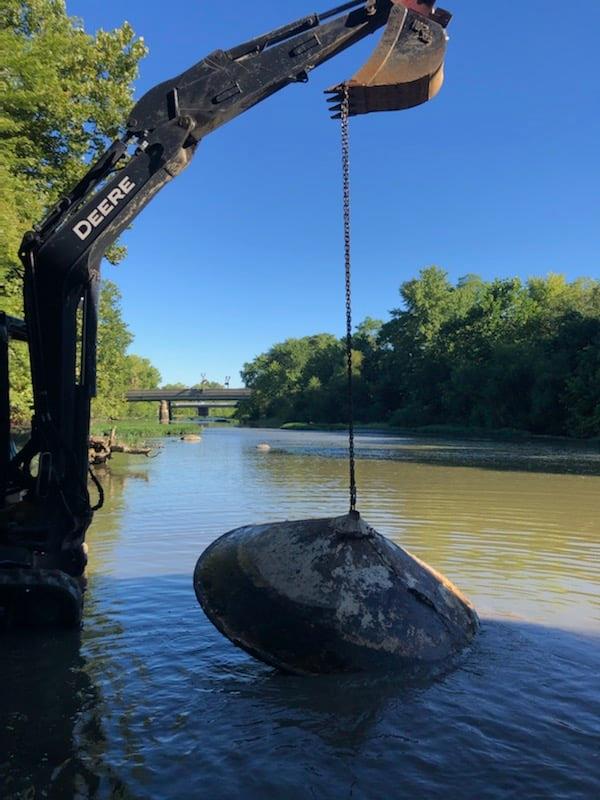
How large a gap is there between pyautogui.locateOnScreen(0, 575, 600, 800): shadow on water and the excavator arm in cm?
120

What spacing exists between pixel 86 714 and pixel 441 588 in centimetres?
278

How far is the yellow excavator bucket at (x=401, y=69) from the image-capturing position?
18.5ft

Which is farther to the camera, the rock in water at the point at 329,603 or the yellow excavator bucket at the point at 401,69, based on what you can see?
the yellow excavator bucket at the point at 401,69

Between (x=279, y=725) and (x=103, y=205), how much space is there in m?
4.46

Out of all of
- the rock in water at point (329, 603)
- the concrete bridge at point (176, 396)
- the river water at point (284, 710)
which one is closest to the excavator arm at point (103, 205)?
the river water at point (284, 710)

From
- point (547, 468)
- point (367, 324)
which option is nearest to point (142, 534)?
point (547, 468)

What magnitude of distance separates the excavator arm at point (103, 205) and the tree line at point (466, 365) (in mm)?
53611

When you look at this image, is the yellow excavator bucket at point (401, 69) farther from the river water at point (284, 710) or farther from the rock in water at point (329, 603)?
the river water at point (284, 710)

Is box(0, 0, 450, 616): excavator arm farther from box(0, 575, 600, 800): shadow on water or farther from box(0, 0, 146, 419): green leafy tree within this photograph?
box(0, 0, 146, 419): green leafy tree

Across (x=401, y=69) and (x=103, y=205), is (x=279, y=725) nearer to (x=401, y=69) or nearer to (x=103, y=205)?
(x=103, y=205)

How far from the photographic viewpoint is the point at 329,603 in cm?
459

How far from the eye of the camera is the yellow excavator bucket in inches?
223

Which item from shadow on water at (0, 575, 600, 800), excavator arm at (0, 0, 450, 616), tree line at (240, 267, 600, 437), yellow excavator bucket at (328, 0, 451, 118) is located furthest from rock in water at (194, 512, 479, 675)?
tree line at (240, 267, 600, 437)

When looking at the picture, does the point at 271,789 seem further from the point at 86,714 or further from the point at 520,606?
the point at 520,606
